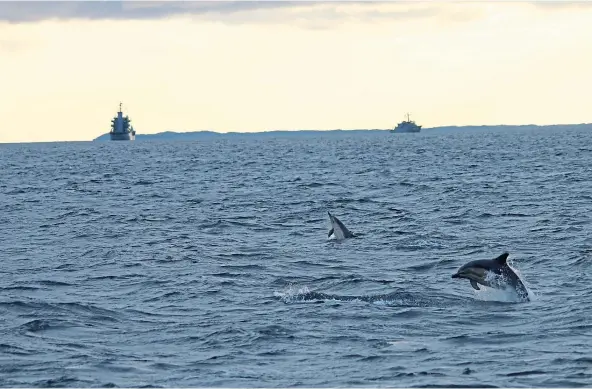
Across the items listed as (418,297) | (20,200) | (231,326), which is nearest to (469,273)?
(418,297)

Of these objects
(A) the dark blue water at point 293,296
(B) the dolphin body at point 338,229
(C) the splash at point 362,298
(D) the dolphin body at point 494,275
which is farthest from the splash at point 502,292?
(B) the dolphin body at point 338,229

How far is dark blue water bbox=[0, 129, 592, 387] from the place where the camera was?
48.9 ft

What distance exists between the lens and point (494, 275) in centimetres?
1973

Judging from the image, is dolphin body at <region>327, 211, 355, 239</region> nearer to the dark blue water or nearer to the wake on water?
the dark blue water

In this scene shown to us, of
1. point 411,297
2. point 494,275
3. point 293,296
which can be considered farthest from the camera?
point 293,296

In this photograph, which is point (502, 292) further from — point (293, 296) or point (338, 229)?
point (338, 229)

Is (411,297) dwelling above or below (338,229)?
below

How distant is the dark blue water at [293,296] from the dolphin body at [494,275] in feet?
0.92

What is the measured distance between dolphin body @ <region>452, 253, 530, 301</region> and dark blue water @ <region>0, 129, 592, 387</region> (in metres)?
0.28

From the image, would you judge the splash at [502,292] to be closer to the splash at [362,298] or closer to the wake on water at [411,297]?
the wake on water at [411,297]

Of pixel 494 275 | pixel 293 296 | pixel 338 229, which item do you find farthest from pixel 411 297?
pixel 338 229

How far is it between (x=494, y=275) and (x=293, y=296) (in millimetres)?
3634

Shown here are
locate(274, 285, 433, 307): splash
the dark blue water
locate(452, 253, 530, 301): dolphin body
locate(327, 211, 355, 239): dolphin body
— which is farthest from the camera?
locate(327, 211, 355, 239): dolphin body

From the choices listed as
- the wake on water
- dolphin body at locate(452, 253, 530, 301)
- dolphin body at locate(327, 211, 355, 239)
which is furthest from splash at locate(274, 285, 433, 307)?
dolphin body at locate(327, 211, 355, 239)
